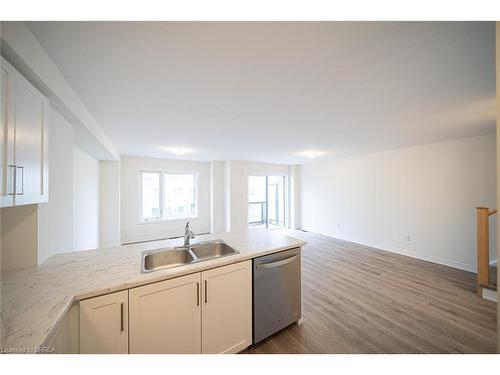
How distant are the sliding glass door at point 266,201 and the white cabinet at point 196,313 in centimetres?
484

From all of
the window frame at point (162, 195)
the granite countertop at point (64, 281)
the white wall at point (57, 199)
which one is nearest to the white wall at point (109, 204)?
the window frame at point (162, 195)

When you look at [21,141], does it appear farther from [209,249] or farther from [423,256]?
[423,256]

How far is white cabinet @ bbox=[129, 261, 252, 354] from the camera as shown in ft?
3.85

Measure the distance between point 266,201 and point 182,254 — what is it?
17.2 feet

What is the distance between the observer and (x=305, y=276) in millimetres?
3043

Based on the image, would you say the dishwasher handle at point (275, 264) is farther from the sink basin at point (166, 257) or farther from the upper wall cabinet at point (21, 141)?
the upper wall cabinet at point (21, 141)

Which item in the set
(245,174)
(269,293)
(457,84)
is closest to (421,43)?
(457,84)

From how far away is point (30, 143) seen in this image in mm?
1080

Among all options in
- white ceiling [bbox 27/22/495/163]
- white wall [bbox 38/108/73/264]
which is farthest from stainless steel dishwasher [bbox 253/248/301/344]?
white wall [bbox 38/108/73/264]

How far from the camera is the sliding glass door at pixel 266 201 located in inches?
259

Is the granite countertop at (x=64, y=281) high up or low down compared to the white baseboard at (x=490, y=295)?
up
